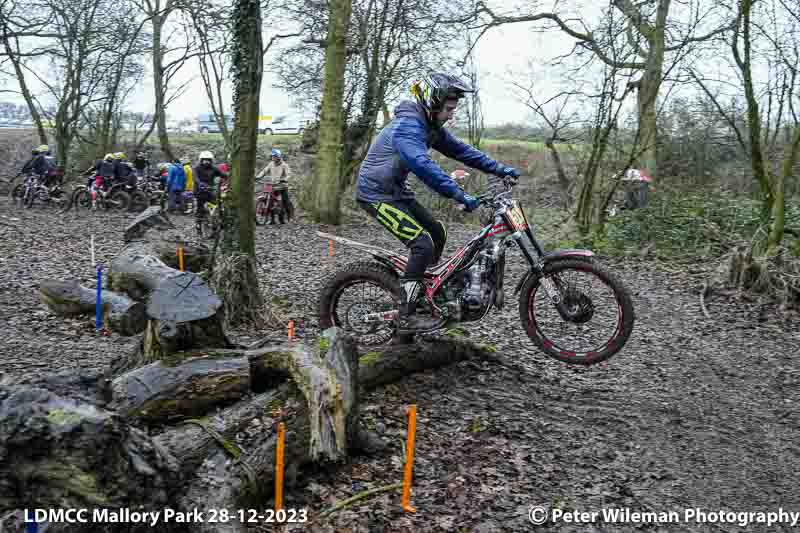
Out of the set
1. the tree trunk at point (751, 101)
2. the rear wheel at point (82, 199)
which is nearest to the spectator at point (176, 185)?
the rear wheel at point (82, 199)

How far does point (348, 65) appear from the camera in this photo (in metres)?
19.7

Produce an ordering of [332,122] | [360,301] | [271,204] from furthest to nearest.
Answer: [271,204] → [332,122] → [360,301]

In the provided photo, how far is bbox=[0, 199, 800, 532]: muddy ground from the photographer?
3.74 m

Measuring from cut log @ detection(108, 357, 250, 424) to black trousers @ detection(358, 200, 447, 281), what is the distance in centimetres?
165

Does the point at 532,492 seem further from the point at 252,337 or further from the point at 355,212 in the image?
the point at 355,212

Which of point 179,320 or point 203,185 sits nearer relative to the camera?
point 179,320

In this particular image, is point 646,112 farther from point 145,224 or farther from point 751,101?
point 145,224

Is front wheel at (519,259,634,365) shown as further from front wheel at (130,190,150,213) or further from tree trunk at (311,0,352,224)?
front wheel at (130,190,150,213)

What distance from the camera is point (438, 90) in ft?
16.5

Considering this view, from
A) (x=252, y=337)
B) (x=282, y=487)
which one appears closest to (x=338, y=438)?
(x=282, y=487)

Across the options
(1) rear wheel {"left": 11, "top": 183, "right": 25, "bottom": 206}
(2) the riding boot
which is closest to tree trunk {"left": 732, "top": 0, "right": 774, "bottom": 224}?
(2) the riding boot

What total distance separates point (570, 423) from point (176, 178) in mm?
16990

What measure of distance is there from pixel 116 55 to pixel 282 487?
2393cm

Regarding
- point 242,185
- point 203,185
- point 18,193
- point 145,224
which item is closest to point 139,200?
point 18,193
